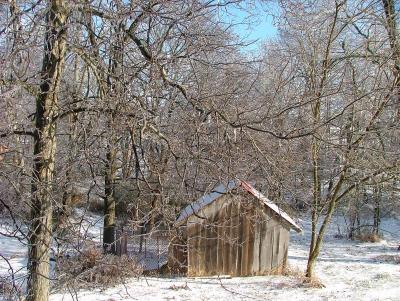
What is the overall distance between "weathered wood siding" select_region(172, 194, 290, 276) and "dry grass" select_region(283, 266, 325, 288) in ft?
0.84

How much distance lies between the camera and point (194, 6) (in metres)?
4.88

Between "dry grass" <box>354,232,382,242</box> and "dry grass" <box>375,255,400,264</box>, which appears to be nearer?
"dry grass" <box>375,255,400,264</box>

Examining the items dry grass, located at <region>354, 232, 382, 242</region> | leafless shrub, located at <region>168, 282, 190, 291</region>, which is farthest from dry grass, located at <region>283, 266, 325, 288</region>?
dry grass, located at <region>354, 232, 382, 242</region>

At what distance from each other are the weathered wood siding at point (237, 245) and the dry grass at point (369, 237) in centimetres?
812

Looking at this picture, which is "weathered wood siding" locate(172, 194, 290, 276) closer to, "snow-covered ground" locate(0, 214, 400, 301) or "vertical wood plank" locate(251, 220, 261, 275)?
"vertical wood plank" locate(251, 220, 261, 275)

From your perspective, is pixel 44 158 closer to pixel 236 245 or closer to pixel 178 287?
pixel 178 287

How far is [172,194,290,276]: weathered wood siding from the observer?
39.8 feet

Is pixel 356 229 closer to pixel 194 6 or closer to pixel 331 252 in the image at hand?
pixel 331 252

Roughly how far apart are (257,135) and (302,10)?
5.31 ft

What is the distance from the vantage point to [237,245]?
1239 centimetres

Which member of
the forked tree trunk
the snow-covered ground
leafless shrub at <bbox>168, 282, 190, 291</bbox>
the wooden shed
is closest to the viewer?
the forked tree trunk

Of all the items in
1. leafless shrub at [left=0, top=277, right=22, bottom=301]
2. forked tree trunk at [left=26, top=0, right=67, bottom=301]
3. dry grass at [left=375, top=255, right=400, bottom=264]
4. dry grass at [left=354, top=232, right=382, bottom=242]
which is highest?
forked tree trunk at [left=26, top=0, right=67, bottom=301]

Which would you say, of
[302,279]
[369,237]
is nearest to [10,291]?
[302,279]

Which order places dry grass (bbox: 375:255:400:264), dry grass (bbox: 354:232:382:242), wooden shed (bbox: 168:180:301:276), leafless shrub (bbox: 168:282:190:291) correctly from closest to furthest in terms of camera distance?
1. leafless shrub (bbox: 168:282:190:291)
2. wooden shed (bbox: 168:180:301:276)
3. dry grass (bbox: 375:255:400:264)
4. dry grass (bbox: 354:232:382:242)
